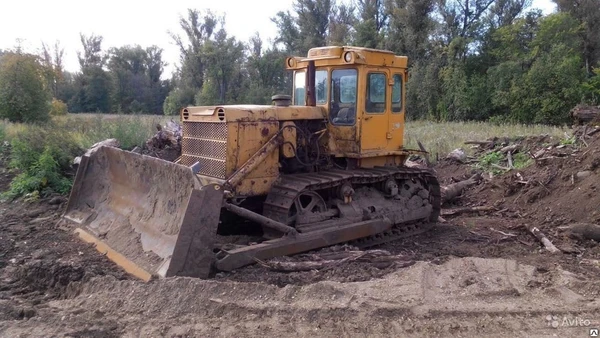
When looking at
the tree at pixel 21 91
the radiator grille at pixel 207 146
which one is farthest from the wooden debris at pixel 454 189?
the tree at pixel 21 91

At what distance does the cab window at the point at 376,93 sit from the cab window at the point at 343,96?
0.81ft

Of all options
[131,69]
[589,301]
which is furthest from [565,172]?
[131,69]

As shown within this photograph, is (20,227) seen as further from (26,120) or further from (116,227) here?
(26,120)

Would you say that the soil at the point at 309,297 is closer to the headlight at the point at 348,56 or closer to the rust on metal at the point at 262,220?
the rust on metal at the point at 262,220

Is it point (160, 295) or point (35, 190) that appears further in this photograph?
point (35, 190)

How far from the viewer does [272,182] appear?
738 centimetres

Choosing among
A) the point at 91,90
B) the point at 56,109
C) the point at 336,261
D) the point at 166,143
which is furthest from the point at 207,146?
the point at 91,90

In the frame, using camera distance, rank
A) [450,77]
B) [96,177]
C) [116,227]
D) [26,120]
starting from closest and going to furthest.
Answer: [116,227] → [96,177] → [26,120] → [450,77]

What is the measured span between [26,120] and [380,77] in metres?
19.2

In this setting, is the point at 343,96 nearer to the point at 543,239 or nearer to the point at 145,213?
the point at 145,213

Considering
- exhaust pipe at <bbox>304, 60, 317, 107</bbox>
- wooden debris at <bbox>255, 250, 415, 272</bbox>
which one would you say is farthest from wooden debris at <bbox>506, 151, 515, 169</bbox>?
wooden debris at <bbox>255, 250, 415, 272</bbox>

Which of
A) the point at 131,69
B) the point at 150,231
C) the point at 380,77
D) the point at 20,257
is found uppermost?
the point at 131,69

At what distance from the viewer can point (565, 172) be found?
34.6ft

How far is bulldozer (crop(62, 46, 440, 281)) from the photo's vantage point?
620 centimetres
